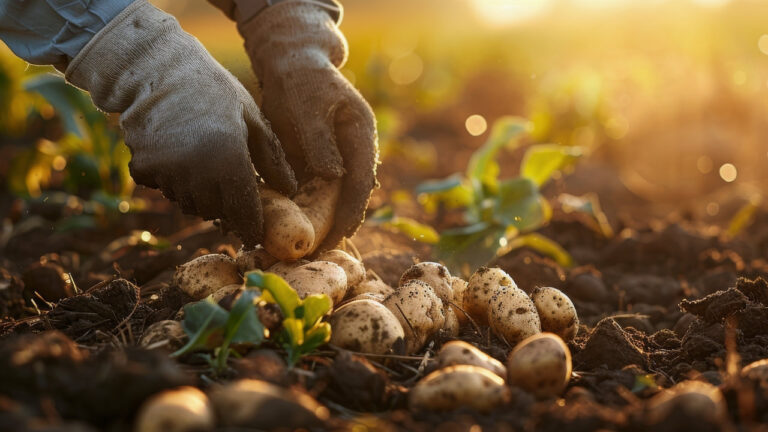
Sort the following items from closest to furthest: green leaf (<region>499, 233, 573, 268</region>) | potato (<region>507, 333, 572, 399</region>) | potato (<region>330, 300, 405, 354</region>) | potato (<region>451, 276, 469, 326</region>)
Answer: potato (<region>507, 333, 572, 399</region>)
potato (<region>330, 300, 405, 354</region>)
potato (<region>451, 276, 469, 326</region>)
green leaf (<region>499, 233, 573, 268</region>)

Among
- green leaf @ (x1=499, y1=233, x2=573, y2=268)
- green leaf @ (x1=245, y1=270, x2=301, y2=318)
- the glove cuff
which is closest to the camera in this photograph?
green leaf @ (x1=245, y1=270, x2=301, y2=318)

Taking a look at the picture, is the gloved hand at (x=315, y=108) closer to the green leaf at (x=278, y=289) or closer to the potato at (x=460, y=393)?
the green leaf at (x=278, y=289)

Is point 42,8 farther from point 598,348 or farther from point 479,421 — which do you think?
point 598,348

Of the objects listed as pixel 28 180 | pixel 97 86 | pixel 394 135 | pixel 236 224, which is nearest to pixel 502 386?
pixel 236 224

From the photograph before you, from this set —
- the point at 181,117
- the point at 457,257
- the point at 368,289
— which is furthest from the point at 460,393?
the point at 457,257

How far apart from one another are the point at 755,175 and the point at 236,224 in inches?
237

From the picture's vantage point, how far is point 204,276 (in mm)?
2688

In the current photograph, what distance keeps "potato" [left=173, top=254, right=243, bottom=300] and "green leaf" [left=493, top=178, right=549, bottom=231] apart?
167cm

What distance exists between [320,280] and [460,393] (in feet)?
2.42

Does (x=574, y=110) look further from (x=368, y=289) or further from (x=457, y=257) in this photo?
(x=368, y=289)

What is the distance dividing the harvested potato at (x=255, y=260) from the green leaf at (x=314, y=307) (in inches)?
22.9

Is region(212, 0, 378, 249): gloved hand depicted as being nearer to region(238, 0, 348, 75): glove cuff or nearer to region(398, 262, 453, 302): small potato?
region(238, 0, 348, 75): glove cuff

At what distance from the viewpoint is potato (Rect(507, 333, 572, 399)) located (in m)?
2.07

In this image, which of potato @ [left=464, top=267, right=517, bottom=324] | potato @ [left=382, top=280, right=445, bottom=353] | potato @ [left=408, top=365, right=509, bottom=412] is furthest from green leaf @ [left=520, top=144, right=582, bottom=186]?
potato @ [left=408, top=365, right=509, bottom=412]
